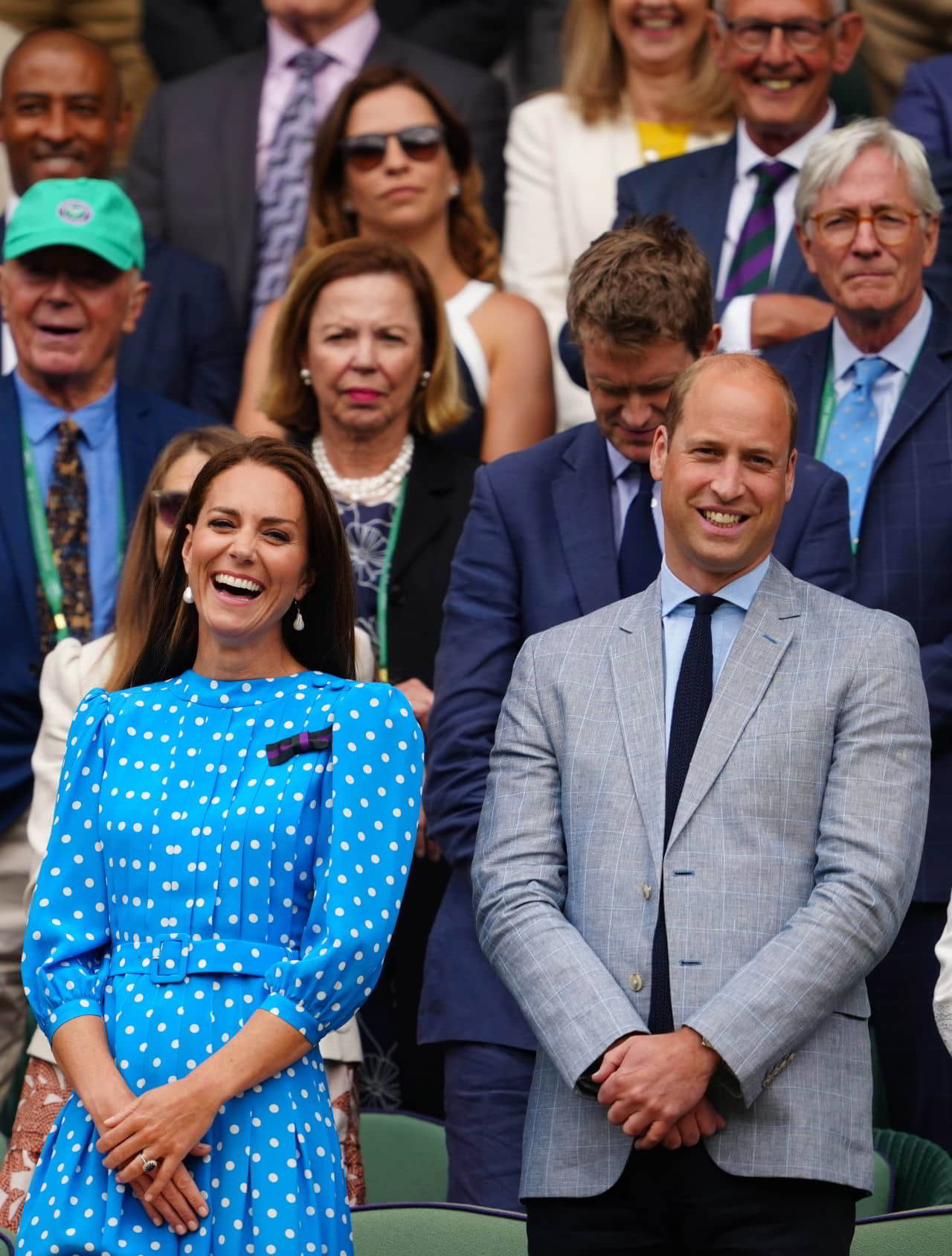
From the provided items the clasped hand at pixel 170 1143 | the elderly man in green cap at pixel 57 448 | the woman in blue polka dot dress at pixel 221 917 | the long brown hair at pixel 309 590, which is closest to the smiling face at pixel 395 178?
the elderly man in green cap at pixel 57 448

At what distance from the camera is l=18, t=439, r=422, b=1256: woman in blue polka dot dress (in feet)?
10.7

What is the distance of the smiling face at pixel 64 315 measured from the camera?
557 centimetres

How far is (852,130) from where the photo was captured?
5.13 m

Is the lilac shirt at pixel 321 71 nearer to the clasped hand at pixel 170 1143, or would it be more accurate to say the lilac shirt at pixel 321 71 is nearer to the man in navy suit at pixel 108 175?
the man in navy suit at pixel 108 175

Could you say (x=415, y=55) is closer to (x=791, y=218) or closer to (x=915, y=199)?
(x=791, y=218)

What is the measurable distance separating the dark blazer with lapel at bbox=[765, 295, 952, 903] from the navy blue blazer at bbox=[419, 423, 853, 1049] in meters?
0.49

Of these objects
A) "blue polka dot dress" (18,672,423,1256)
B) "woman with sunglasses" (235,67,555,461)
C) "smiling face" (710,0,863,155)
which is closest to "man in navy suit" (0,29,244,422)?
"woman with sunglasses" (235,67,555,461)

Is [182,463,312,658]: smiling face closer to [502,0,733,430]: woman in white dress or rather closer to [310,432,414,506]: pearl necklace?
[310,432,414,506]: pearl necklace

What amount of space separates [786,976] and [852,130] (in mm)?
2453

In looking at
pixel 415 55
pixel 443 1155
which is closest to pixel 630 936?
pixel 443 1155

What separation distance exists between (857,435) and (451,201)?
1550 millimetres

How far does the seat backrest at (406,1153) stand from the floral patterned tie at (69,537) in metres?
1.34

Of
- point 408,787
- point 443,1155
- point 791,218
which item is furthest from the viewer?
point 791,218

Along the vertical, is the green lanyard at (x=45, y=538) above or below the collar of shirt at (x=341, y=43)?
below
